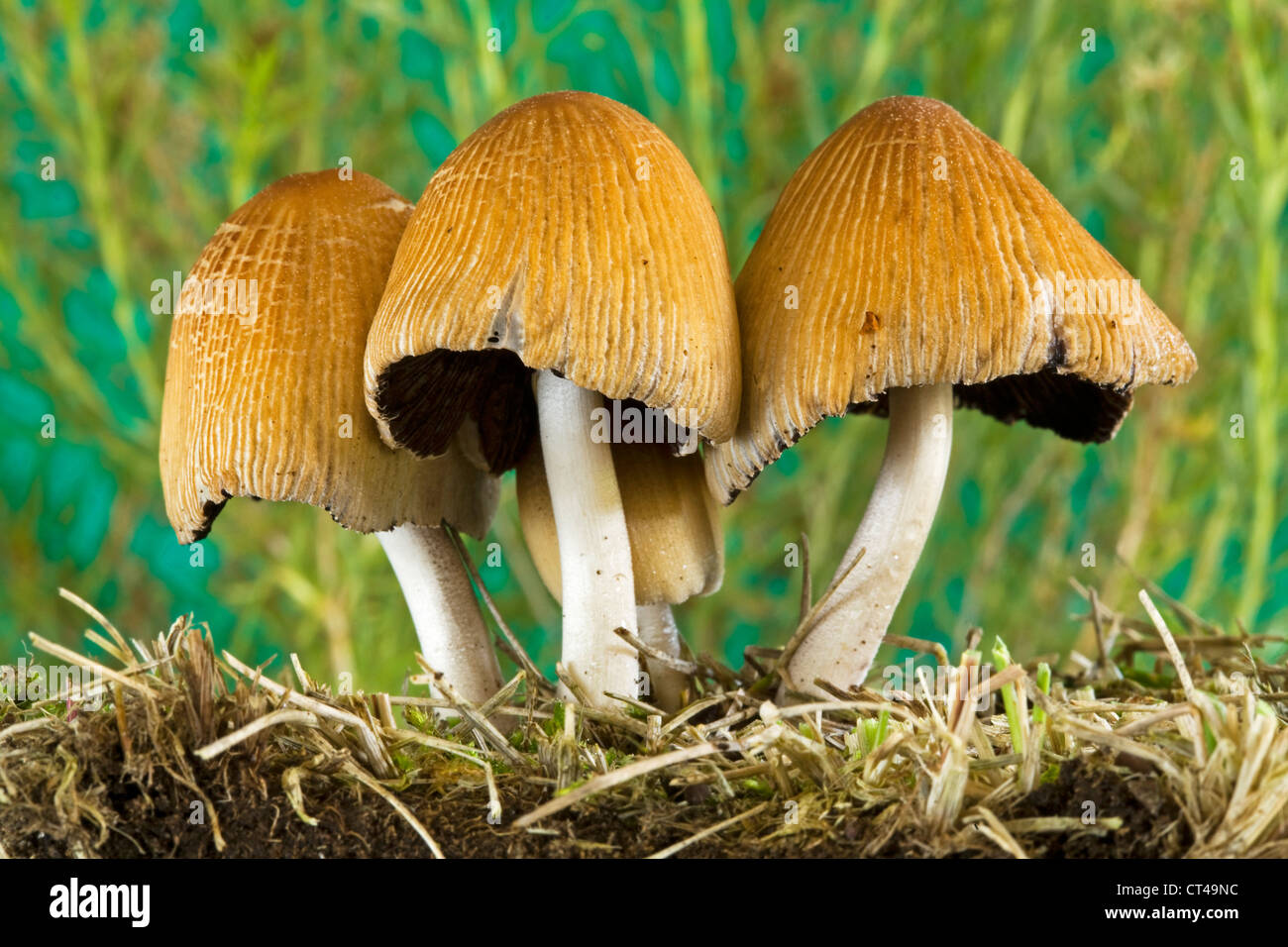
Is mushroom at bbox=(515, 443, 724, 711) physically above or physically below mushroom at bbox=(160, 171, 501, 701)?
below

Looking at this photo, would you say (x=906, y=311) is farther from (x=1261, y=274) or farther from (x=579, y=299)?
(x=1261, y=274)

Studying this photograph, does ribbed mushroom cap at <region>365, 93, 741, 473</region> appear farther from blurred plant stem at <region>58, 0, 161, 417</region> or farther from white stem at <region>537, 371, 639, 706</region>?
blurred plant stem at <region>58, 0, 161, 417</region>

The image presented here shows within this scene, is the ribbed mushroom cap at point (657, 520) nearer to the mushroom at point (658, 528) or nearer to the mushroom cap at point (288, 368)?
the mushroom at point (658, 528)

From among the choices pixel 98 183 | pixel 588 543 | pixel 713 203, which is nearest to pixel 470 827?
pixel 588 543

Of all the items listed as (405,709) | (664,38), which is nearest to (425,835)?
(405,709)

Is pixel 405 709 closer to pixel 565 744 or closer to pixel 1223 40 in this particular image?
pixel 565 744

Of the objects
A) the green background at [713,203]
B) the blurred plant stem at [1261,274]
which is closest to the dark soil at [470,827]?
the green background at [713,203]

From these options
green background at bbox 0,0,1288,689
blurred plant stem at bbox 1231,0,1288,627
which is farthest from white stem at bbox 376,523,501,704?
blurred plant stem at bbox 1231,0,1288,627
